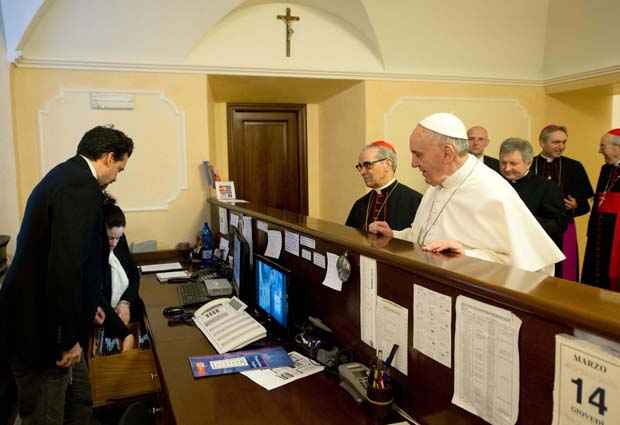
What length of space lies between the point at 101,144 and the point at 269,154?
11.3 feet

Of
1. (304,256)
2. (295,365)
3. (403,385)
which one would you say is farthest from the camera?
(304,256)

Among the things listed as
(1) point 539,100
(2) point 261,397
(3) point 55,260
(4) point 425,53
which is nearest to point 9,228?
(3) point 55,260

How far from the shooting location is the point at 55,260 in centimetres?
182

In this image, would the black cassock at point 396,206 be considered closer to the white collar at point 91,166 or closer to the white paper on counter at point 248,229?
the white paper on counter at point 248,229

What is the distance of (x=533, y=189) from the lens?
304 centimetres

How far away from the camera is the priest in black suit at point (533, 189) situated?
9.77 ft

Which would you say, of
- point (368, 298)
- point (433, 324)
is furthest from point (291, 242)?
point (433, 324)

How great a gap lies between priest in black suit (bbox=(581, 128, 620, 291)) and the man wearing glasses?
4.70 ft

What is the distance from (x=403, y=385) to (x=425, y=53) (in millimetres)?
3874

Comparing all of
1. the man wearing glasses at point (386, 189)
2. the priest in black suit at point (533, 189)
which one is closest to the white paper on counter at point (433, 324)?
the man wearing glasses at point (386, 189)

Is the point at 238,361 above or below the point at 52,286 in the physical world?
below

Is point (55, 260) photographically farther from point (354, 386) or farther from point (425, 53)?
point (425, 53)

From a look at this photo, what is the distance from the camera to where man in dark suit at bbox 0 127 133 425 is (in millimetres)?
1835

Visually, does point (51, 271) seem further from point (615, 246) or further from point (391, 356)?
point (615, 246)
